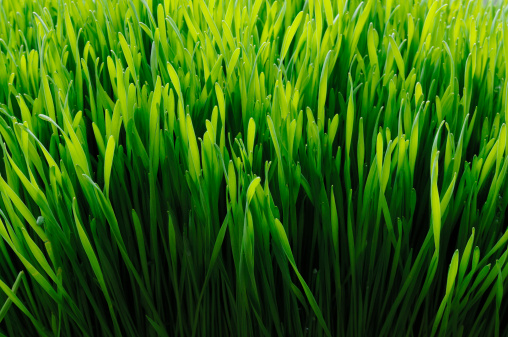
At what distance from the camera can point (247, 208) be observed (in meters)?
0.49

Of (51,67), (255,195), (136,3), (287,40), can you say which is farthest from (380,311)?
(136,3)

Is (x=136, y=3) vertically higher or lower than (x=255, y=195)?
higher

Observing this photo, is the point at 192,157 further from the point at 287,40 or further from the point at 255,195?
the point at 287,40

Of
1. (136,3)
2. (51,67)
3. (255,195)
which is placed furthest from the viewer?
(136,3)

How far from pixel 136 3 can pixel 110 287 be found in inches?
20.7

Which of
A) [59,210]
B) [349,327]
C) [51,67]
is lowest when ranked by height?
[349,327]

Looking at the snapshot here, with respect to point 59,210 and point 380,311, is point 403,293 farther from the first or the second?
point 59,210

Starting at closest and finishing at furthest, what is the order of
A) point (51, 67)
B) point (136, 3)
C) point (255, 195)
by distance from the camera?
point (255, 195)
point (51, 67)
point (136, 3)

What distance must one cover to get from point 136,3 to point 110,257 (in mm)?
496

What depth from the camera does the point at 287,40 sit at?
2.22 ft

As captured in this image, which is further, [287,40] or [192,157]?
[287,40]

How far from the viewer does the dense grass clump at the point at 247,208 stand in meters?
0.53

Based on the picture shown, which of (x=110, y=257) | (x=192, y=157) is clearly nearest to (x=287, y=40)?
(x=192, y=157)

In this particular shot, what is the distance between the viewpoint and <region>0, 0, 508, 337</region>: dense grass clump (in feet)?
1.73
